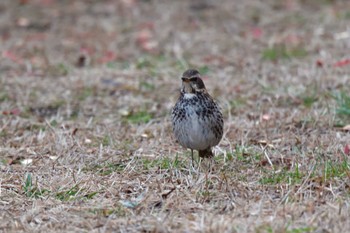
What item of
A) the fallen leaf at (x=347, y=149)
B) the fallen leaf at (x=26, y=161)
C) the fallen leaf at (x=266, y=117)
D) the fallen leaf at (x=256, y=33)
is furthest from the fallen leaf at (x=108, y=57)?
the fallen leaf at (x=347, y=149)

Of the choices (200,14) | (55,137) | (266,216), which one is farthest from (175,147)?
(200,14)

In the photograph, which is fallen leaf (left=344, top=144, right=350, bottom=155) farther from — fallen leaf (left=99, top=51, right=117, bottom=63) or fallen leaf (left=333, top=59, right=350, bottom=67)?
fallen leaf (left=99, top=51, right=117, bottom=63)

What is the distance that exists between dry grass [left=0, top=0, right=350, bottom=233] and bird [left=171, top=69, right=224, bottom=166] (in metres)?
0.18

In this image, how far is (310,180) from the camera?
5.74m

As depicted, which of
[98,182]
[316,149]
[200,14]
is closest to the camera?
[98,182]

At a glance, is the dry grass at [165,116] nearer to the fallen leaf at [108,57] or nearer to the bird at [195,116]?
the fallen leaf at [108,57]

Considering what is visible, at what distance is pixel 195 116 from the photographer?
639 cm

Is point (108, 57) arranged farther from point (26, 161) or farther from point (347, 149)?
point (347, 149)

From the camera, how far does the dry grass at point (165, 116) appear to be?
5.43m

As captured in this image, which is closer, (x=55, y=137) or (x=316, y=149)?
(x=316, y=149)

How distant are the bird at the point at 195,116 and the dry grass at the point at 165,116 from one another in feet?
0.61

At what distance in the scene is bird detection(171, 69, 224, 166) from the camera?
638 centimetres

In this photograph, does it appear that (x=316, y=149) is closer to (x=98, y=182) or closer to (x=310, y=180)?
(x=310, y=180)

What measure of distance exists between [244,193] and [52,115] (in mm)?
3359
